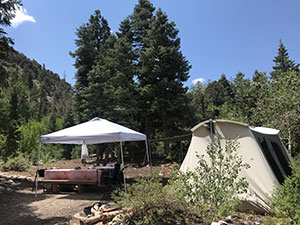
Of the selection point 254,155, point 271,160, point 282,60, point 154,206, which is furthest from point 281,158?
point 282,60

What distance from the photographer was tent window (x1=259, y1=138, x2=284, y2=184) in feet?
16.4

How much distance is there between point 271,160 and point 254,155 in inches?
26.7

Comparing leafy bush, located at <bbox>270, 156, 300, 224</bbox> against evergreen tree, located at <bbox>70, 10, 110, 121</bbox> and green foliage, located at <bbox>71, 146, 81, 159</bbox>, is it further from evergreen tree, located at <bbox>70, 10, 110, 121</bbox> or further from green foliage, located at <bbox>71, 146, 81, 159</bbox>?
green foliage, located at <bbox>71, 146, 81, 159</bbox>

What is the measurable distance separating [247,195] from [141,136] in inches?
163

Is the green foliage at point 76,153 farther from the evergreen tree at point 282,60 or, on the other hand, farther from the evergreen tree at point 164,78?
the evergreen tree at point 282,60

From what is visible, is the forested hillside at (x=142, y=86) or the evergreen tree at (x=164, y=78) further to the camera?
the evergreen tree at (x=164, y=78)

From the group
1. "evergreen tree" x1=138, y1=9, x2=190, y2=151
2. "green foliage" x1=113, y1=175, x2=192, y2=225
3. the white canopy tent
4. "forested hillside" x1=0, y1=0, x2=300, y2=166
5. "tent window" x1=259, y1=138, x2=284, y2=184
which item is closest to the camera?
"green foliage" x1=113, y1=175, x2=192, y2=225

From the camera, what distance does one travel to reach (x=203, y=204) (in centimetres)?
362

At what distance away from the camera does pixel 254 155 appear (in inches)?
192

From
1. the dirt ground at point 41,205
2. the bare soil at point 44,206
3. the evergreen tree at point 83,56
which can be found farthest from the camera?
the evergreen tree at point 83,56

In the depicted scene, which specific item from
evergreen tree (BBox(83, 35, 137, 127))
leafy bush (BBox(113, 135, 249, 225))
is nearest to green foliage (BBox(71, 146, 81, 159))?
evergreen tree (BBox(83, 35, 137, 127))

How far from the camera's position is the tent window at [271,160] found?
197 inches

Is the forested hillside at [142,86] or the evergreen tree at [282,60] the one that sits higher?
the evergreen tree at [282,60]

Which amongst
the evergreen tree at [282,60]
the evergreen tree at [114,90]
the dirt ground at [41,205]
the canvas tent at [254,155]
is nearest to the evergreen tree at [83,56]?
the evergreen tree at [114,90]
